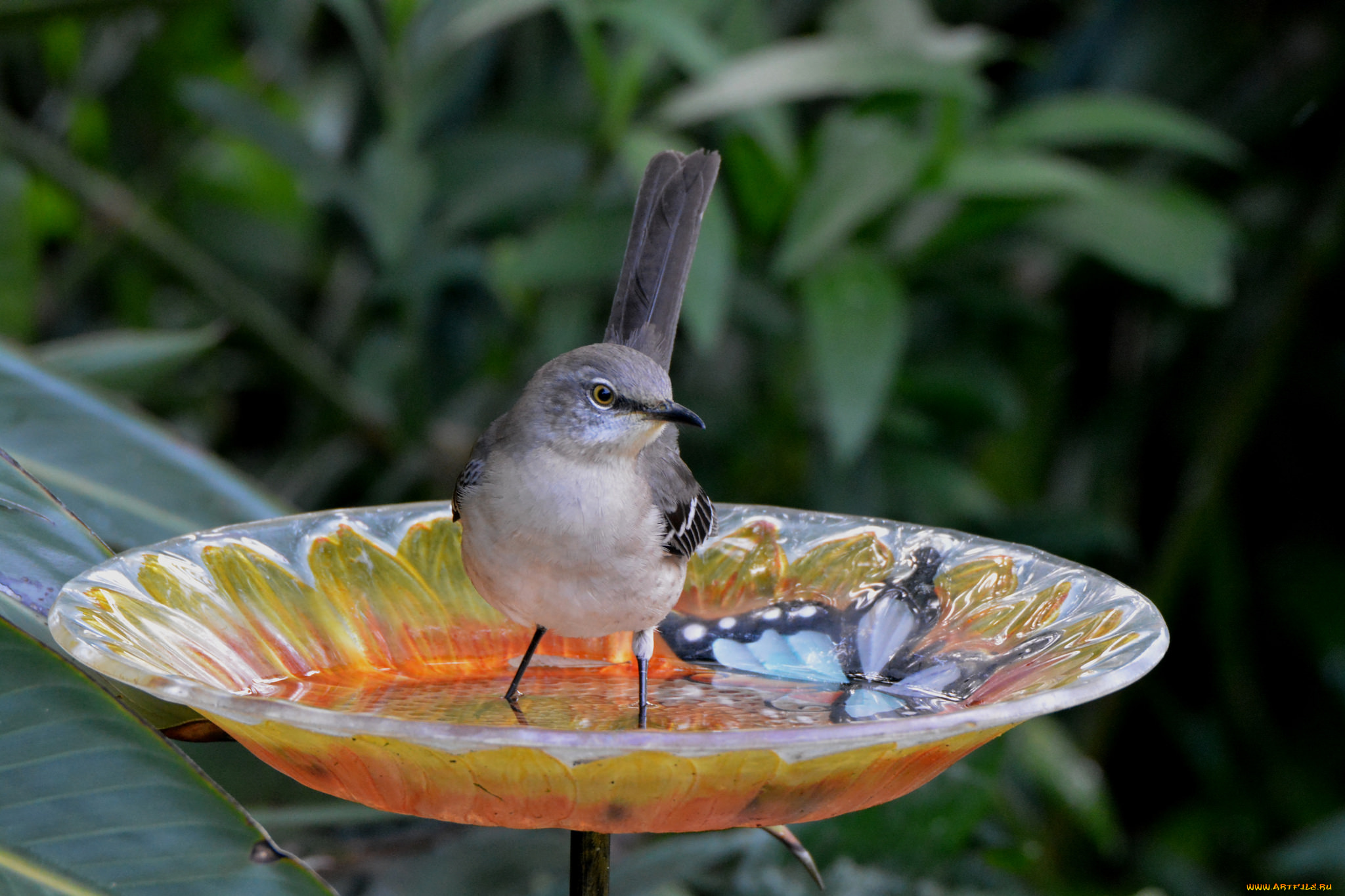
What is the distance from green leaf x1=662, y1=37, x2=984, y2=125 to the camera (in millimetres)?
3275

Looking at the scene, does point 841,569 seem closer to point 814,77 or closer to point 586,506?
point 586,506

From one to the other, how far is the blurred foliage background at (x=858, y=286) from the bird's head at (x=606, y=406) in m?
1.10

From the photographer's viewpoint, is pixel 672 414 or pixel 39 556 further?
pixel 672 414

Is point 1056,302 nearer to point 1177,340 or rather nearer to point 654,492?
point 1177,340

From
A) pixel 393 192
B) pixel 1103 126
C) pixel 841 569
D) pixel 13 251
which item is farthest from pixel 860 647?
pixel 13 251

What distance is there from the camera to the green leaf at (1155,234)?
139 inches

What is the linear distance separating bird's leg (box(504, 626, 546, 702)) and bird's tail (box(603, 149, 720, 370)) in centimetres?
51

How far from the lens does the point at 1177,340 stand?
15.7 ft

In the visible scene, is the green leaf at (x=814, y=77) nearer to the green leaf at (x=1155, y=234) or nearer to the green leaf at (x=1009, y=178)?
the green leaf at (x=1009, y=178)

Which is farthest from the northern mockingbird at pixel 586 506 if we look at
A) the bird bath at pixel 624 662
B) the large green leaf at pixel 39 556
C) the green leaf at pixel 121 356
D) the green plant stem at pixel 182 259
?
the green plant stem at pixel 182 259

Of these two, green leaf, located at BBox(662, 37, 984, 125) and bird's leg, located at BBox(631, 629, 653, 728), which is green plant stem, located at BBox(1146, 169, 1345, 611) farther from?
bird's leg, located at BBox(631, 629, 653, 728)

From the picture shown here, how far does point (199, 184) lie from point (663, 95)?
188 cm

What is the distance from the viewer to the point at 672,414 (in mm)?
1701

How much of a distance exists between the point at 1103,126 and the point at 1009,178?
0.45m
